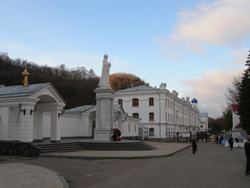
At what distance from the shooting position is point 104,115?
2639cm

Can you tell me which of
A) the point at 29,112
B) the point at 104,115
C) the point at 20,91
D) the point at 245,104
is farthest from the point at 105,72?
the point at 245,104

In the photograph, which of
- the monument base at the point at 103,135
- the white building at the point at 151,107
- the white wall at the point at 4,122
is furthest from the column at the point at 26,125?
the white building at the point at 151,107

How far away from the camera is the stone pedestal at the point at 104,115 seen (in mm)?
26281

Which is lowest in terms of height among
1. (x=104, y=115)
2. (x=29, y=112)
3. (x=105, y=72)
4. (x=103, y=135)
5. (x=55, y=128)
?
(x=103, y=135)

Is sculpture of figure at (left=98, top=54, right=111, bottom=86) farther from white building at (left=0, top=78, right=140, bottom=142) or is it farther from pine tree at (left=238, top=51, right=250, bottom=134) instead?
pine tree at (left=238, top=51, right=250, bottom=134)

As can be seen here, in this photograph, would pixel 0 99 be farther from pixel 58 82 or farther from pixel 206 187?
pixel 58 82

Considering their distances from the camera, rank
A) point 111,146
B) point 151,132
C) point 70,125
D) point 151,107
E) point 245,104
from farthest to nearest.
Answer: point 151,107
point 151,132
point 245,104
point 70,125
point 111,146

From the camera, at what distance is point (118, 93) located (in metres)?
56.7

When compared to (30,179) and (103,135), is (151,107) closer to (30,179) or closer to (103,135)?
(103,135)

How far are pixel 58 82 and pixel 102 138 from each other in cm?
5668

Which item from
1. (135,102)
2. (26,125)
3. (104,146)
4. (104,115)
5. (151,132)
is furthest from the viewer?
(135,102)

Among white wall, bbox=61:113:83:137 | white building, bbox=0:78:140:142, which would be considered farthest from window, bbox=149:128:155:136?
white building, bbox=0:78:140:142

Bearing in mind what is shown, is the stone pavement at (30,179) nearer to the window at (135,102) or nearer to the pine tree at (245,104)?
the pine tree at (245,104)

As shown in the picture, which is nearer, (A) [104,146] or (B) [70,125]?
(A) [104,146]
